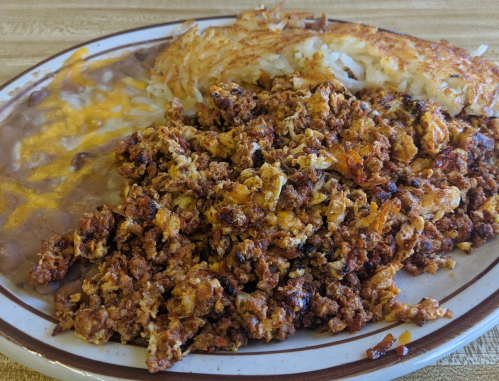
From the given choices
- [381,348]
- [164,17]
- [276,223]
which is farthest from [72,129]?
[381,348]

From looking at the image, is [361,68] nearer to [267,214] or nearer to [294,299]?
[267,214]

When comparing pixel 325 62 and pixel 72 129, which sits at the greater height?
pixel 325 62

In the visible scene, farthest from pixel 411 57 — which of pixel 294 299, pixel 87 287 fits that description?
pixel 87 287

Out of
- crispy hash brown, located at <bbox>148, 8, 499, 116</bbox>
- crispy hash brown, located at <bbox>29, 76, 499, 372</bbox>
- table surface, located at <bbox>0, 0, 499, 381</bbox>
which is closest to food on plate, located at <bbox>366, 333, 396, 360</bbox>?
crispy hash brown, located at <bbox>29, 76, 499, 372</bbox>

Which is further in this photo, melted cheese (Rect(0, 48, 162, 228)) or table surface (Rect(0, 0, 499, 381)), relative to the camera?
table surface (Rect(0, 0, 499, 381))

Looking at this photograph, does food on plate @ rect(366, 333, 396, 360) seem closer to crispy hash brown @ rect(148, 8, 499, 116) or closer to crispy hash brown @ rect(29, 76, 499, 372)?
crispy hash brown @ rect(29, 76, 499, 372)

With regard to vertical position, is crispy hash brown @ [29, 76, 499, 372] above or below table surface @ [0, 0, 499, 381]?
below

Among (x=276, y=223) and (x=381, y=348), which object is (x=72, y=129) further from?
(x=381, y=348)
